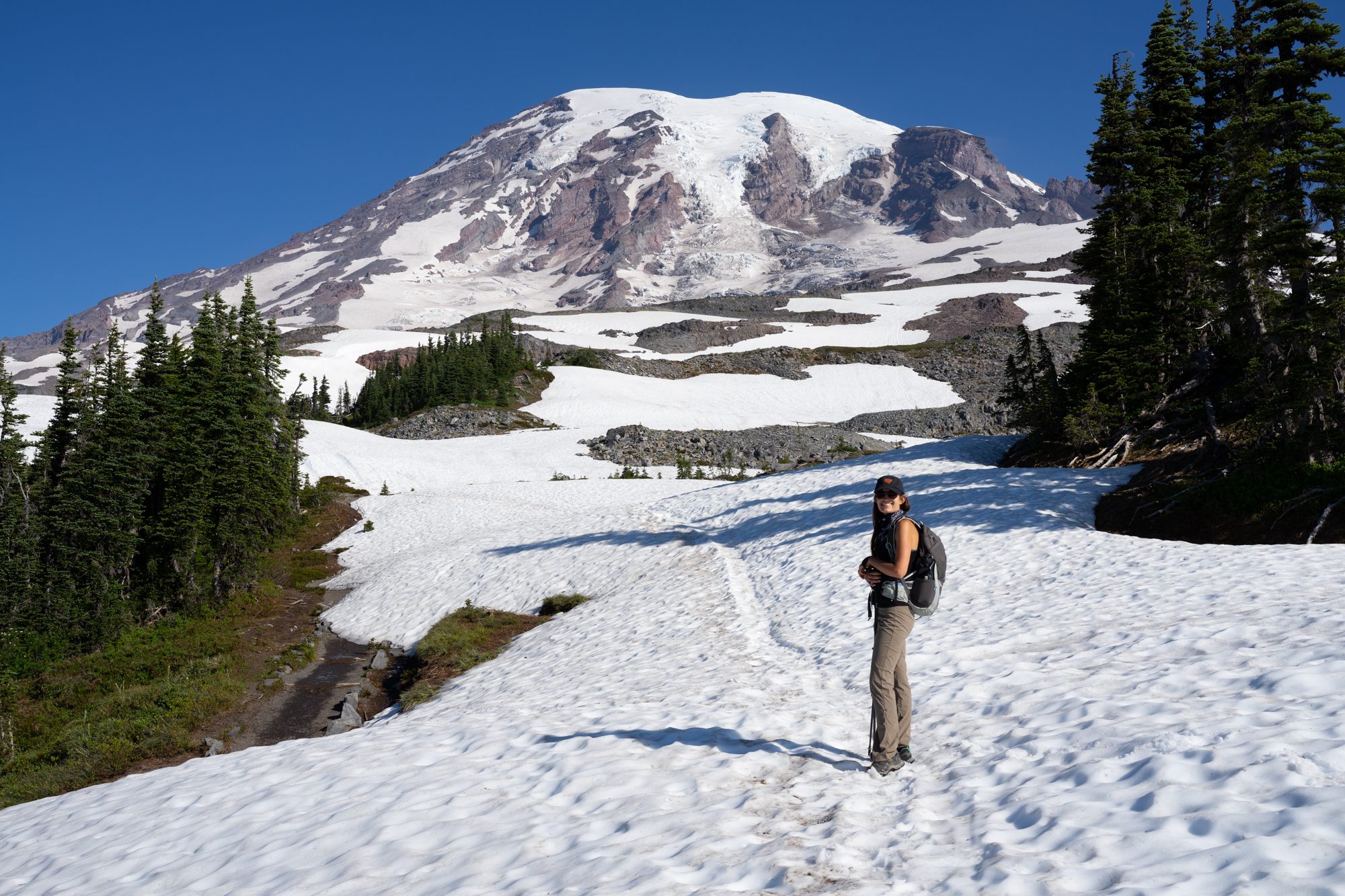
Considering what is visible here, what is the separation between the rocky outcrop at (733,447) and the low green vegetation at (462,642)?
95.7ft

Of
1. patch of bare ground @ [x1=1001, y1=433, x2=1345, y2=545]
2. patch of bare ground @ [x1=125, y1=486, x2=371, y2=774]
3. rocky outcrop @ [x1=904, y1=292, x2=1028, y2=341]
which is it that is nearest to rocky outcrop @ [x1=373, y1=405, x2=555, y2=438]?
patch of bare ground @ [x1=125, y1=486, x2=371, y2=774]

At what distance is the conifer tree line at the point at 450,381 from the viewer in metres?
80.3

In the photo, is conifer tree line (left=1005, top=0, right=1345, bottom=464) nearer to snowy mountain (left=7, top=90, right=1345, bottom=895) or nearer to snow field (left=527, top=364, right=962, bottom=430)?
snowy mountain (left=7, top=90, right=1345, bottom=895)

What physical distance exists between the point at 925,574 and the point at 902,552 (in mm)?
307

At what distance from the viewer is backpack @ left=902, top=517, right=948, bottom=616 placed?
23.0ft

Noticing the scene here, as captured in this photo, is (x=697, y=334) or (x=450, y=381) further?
(x=697, y=334)

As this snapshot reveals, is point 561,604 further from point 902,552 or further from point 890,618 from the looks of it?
point 902,552

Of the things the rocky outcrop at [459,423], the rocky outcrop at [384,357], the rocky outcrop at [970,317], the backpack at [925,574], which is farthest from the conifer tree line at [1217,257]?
the rocky outcrop at [384,357]

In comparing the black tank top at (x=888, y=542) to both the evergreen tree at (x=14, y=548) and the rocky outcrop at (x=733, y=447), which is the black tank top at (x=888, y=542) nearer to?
the evergreen tree at (x=14, y=548)

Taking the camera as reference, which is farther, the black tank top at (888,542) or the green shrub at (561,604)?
the green shrub at (561,604)

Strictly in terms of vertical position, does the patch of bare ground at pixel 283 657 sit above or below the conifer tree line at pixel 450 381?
below

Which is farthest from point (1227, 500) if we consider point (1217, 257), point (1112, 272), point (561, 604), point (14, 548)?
point (14, 548)

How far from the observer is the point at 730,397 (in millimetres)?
77125

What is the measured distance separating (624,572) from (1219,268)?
763 inches
